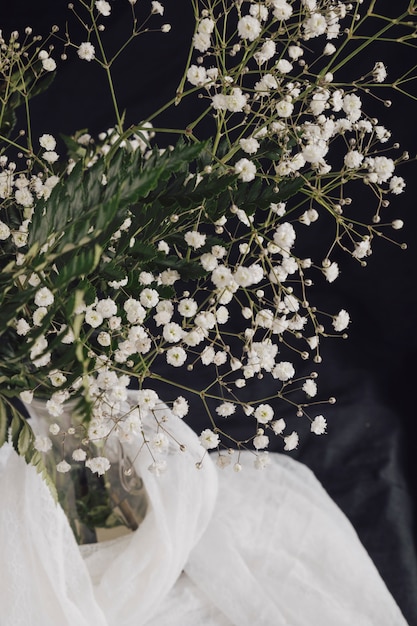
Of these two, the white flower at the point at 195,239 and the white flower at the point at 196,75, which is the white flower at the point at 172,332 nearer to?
the white flower at the point at 195,239

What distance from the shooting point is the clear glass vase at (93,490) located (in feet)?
2.34

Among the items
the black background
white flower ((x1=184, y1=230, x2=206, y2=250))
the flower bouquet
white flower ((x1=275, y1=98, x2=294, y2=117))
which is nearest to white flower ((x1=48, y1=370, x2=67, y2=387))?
the flower bouquet

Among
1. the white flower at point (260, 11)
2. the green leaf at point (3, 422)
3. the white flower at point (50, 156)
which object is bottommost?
the green leaf at point (3, 422)

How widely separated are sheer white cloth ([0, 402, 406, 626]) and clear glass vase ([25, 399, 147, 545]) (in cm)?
2

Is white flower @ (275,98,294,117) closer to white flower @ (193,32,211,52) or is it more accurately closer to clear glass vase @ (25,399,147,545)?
white flower @ (193,32,211,52)

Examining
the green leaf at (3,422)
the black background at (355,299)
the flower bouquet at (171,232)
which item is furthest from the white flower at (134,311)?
the black background at (355,299)

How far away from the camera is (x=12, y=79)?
616mm

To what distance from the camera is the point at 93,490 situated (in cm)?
78

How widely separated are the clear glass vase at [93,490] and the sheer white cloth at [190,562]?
2 cm

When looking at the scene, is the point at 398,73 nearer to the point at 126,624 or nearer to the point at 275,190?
the point at 275,190

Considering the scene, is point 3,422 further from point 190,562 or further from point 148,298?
point 190,562

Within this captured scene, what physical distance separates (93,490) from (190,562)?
6.1 inches

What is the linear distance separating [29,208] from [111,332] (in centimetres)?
11

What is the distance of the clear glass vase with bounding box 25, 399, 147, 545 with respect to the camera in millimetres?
714
